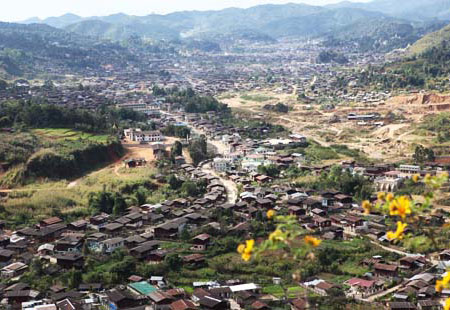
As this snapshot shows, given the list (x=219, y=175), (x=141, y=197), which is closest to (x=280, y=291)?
(x=141, y=197)

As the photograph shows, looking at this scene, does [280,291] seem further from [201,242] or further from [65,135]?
[65,135]

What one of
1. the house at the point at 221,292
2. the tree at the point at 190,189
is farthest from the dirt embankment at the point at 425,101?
the house at the point at 221,292

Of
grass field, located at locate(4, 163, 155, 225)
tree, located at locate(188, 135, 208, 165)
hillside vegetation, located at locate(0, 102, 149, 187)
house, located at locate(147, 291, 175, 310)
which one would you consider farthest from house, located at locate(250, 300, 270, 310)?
tree, located at locate(188, 135, 208, 165)

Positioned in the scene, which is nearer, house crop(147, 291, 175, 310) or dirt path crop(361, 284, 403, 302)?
house crop(147, 291, 175, 310)

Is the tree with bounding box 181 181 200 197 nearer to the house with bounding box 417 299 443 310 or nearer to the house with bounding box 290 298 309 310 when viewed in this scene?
the house with bounding box 290 298 309 310

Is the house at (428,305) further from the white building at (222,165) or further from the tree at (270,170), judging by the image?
the white building at (222,165)

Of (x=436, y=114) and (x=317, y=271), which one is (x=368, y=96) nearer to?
(x=436, y=114)
